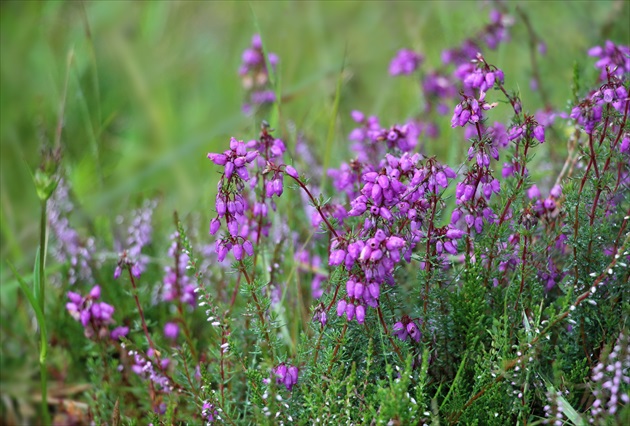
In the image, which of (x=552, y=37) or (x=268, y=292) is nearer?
(x=268, y=292)

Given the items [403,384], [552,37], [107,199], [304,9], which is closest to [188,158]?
[107,199]

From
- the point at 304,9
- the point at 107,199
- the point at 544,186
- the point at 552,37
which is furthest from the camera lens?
the point at 304,9

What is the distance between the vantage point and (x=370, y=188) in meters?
2.02

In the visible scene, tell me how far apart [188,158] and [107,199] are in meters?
1.13

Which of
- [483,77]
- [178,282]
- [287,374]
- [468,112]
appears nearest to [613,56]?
[483,77]

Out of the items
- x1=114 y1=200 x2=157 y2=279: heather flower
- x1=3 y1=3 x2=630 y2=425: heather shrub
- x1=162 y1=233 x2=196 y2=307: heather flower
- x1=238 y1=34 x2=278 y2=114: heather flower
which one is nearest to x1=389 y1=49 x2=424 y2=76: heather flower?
x1=238 y1=34 x2=278 y2=114: heather flower

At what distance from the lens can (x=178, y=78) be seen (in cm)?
653

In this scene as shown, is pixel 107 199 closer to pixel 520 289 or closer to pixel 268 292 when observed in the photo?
pixel 268 292

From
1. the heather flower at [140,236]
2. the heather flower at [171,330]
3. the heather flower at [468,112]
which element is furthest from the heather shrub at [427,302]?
the heather flower at [140,236]

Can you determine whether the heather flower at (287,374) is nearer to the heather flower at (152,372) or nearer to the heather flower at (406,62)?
the heather flower at (152,372)

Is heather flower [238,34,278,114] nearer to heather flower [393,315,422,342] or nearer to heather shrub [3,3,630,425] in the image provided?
heather shrub [3,3,630,425]

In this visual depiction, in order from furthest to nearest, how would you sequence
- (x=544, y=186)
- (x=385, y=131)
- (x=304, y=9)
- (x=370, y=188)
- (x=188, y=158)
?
(x=304, y=9) → (x=188, y=158) → (x=544, y=186) → (x=385, y=131) → (x=370, y=188)

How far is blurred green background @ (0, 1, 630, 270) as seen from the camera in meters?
4.66

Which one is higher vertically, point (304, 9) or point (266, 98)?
point (304, 9)
